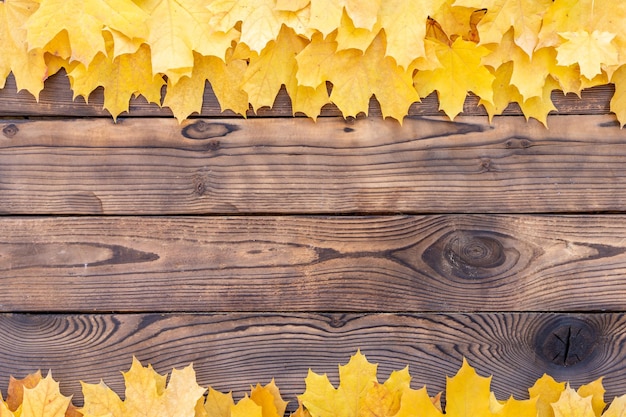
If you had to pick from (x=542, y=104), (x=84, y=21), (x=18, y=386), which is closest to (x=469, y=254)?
(x=542, y=104)

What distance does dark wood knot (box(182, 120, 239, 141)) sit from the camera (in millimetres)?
1332

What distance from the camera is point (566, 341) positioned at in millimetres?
1318

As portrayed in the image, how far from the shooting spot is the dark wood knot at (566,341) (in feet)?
4.33

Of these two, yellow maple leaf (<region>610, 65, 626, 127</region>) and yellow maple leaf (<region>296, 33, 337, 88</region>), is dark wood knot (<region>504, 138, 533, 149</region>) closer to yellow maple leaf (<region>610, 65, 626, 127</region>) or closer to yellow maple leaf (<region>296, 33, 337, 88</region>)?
yellow maple leaf (<region>610, 65, 626, 127</region>)

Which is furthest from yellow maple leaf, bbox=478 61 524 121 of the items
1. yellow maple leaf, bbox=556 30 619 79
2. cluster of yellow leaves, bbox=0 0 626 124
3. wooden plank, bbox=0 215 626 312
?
wooden plank, bbox=0 215 626 312

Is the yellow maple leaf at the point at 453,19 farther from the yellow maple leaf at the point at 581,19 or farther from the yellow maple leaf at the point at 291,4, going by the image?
the yellow maple leaf at the point at 291,4

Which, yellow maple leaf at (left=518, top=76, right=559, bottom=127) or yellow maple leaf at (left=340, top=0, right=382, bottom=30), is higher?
yellow maple leaf at (left=340, top=0, right=382, bottom=30)

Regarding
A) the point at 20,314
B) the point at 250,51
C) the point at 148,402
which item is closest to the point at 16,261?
the point at 20,314

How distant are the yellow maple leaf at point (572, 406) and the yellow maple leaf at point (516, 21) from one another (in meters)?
0.77

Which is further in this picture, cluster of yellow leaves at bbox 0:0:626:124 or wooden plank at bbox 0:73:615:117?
wooden plank at bbox 0:73:615:117

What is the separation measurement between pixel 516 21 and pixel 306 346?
2.90ft

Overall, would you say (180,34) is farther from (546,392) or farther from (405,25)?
(546,392)

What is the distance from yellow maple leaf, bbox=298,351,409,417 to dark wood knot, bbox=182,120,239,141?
60 cm

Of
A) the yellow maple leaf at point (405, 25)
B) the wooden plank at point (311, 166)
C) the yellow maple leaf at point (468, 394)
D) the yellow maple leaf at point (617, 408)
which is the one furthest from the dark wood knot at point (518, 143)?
the yellow maple leaf at point (617, 408)
